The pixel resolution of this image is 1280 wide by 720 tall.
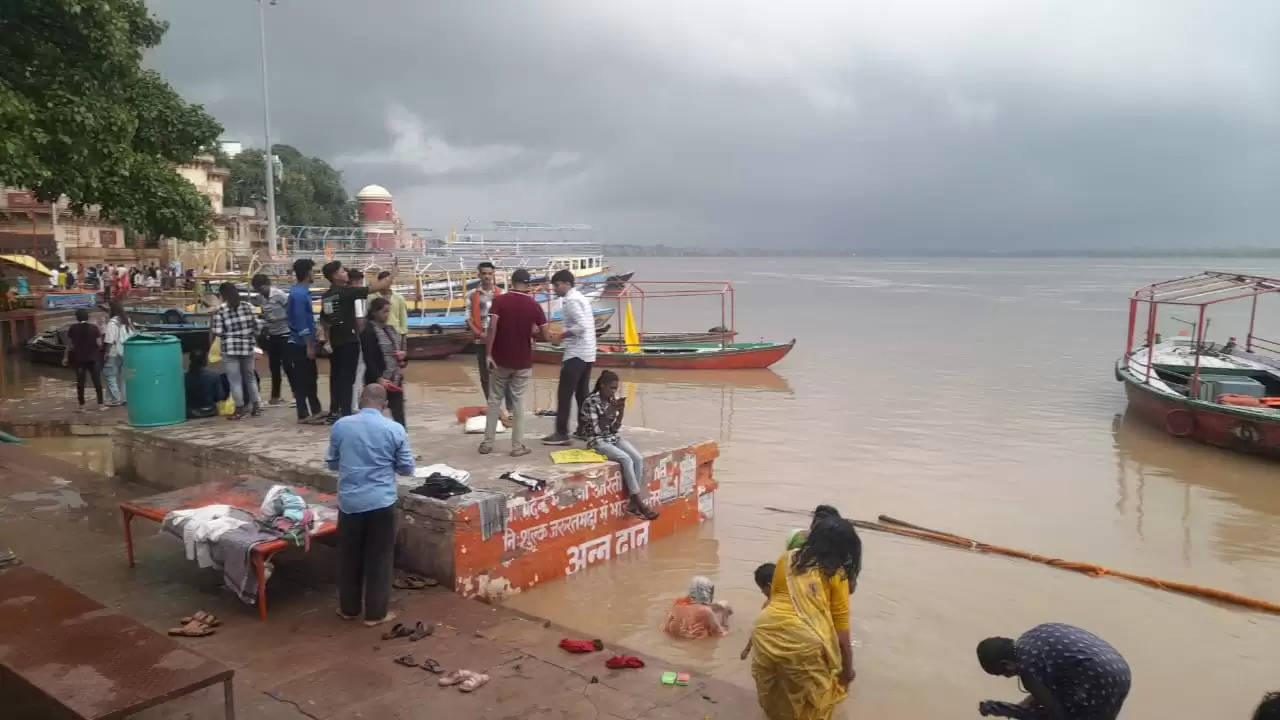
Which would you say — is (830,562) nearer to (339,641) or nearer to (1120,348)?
(339,641)

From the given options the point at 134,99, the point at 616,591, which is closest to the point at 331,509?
the point at 616,591

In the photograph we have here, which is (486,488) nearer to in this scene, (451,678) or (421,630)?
(421,630)

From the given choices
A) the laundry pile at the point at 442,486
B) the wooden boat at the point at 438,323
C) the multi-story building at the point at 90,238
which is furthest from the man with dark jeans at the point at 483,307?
the multi-story building at the point at 90,238

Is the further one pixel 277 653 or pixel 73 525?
pixel 73 525

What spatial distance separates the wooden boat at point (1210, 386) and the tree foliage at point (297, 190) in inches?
2250

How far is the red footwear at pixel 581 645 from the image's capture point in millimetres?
5070

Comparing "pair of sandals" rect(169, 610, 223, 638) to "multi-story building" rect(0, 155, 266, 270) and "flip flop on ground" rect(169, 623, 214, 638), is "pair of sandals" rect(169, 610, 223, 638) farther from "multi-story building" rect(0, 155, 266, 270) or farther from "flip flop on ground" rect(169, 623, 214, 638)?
"multi-story building" rect(0, 155, 266, 270)

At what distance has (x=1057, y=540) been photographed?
9.62 metres

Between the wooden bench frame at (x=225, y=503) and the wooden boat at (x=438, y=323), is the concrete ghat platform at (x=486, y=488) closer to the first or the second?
the wooden bench frame at (x=225, y=503)

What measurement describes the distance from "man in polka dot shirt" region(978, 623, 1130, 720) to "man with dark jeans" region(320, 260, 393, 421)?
656 cm

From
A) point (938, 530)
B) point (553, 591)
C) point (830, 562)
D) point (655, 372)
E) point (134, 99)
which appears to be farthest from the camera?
point (655, 372)

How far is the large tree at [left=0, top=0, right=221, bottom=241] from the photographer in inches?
351

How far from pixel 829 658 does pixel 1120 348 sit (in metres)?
35.7

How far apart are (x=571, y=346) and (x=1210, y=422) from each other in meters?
12.6
